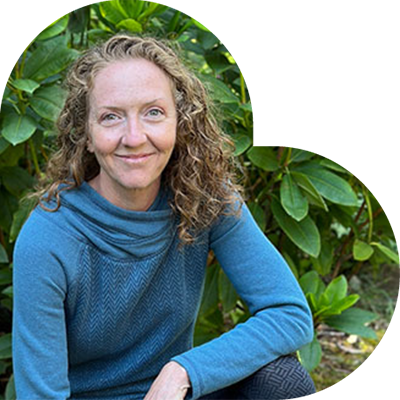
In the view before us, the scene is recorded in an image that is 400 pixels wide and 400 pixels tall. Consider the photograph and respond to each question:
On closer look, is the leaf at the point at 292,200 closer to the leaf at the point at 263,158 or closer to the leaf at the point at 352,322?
the leaf at the point at 263,158

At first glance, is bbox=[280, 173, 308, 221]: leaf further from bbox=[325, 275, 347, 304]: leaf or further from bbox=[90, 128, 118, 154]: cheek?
bbox=[90, 128, 118, 154]: cheek

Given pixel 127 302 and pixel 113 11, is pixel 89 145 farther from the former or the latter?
pixel 113 11

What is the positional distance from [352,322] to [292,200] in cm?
56

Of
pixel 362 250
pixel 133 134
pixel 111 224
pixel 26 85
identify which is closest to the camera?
pixel 133 134

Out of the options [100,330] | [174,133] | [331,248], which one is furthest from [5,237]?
[331,248]

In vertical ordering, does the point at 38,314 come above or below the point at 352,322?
above

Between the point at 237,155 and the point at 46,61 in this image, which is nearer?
the point at 46,61

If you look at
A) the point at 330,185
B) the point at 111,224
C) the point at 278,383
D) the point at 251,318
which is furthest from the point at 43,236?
the point at 330,185

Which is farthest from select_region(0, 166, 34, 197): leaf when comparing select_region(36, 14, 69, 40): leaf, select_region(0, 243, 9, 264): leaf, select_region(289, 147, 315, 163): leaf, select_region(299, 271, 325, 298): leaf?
select_region(299, 271, 325, 298): leaf

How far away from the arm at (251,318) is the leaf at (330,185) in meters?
0.52

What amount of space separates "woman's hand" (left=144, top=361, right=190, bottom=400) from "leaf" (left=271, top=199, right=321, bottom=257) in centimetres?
83

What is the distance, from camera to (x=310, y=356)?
2.46m

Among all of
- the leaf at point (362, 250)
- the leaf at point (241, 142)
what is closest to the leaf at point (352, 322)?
the leaf at point (362, 250)

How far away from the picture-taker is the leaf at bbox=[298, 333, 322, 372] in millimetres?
2447
